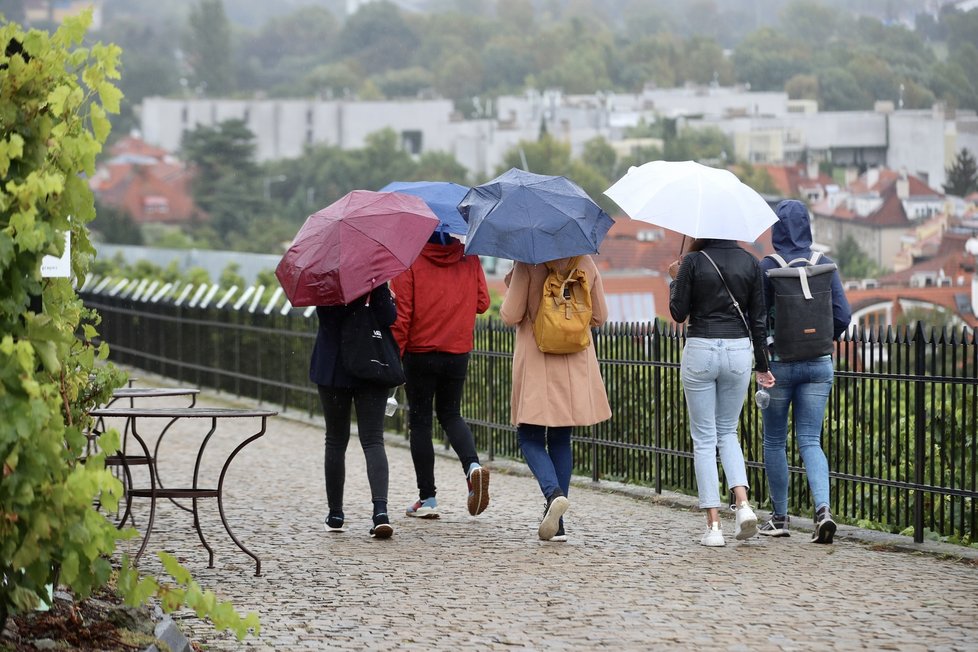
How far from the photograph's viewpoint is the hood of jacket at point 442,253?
8.21 m

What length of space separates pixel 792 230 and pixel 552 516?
5.68ft

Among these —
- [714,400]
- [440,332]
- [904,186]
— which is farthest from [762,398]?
[904,186]

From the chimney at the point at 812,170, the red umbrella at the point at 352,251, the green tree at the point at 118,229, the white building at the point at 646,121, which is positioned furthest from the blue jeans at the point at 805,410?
the chimney at the point at 812,170

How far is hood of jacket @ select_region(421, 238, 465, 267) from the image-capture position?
8211mm

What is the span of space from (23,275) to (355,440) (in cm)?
878

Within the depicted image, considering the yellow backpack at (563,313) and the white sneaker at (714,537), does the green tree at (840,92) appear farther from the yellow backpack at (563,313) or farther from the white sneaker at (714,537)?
the white sneaker at (714,537)

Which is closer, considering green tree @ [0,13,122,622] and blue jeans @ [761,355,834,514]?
green tree @ [0,13,122,622]

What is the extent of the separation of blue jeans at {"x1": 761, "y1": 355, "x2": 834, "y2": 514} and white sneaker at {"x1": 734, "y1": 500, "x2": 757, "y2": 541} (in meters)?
0.40

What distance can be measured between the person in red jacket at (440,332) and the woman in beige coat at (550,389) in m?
0.44

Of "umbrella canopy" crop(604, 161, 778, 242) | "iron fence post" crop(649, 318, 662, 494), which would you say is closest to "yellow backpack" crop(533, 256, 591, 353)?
"umbrella canopy" crop(604, 161, 778, 242)

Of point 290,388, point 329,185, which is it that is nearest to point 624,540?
point 290,388

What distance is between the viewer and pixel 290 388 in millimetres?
15641

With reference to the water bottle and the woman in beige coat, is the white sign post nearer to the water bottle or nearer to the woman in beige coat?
the woman in beige coat

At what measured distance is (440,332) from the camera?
26.8ft
